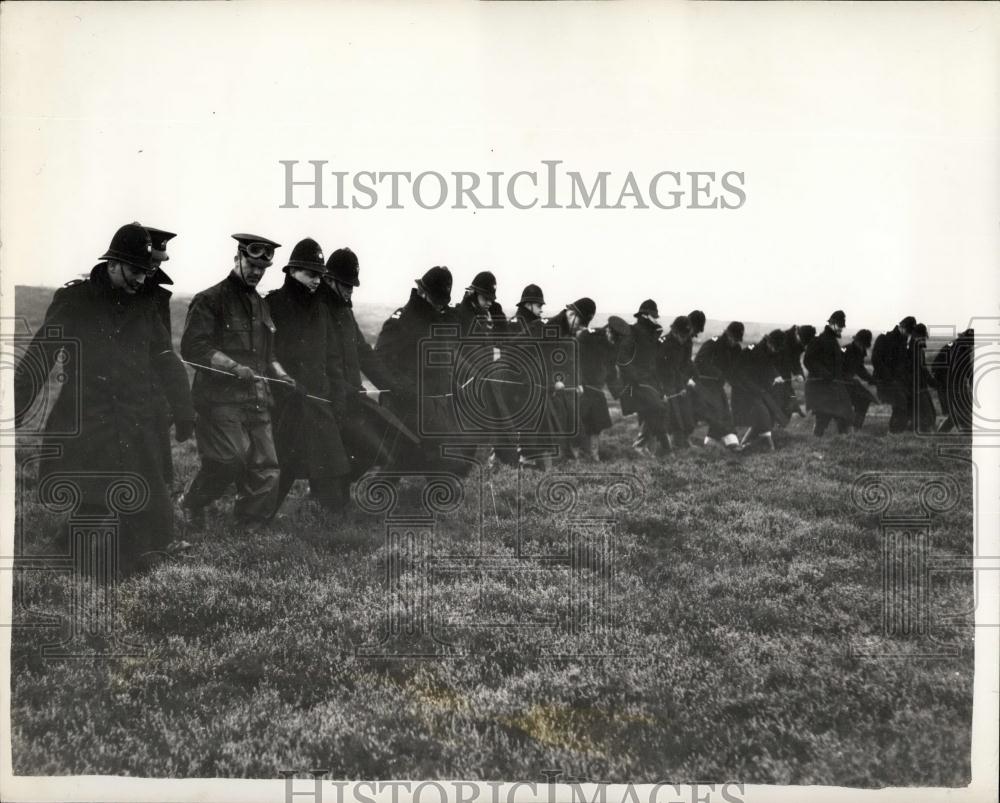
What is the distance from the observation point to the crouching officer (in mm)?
3947

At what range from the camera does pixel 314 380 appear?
4047 millimetres

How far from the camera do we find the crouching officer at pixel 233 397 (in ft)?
13.0

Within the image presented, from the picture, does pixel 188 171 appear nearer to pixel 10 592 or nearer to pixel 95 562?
pixel 95 562

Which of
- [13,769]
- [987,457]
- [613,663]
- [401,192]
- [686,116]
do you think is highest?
[686,116]

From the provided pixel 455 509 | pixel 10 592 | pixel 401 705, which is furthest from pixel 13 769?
pixel 455 509

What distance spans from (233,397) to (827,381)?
11.4ft

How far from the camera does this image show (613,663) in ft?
12.9

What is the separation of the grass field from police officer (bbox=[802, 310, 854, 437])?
23cm

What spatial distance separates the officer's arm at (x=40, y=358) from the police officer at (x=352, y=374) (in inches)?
55.7

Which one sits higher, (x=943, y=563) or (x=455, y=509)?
(x=455, y=509)

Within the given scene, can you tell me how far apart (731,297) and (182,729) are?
386cm

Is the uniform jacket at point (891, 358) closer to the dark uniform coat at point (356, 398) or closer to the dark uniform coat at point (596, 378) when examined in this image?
the dark uniform coat at point (596, 378)

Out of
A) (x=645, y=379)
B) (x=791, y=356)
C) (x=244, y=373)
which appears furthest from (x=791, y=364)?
(x=244, y=373)
